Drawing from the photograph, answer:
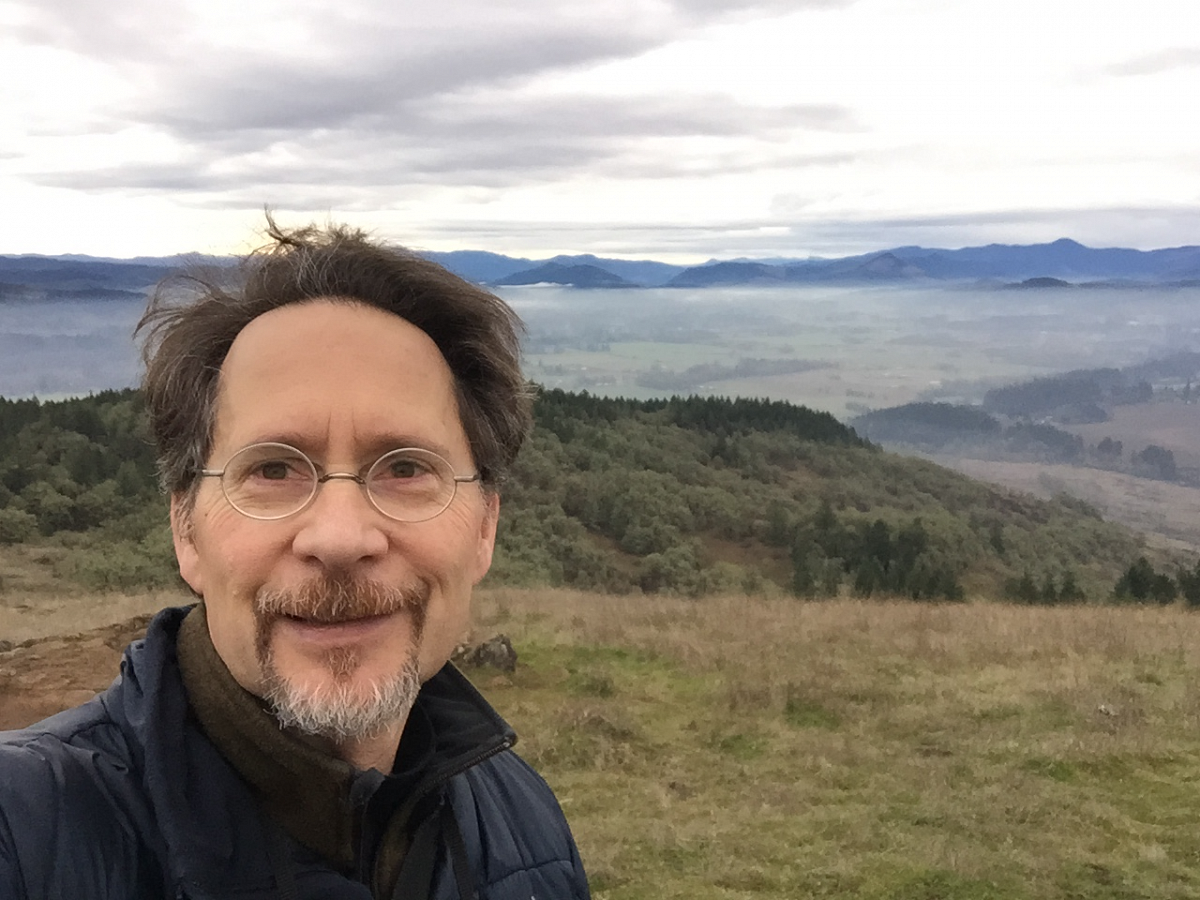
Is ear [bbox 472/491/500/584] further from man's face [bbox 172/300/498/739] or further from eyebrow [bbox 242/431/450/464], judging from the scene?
eyebrow [bbox 242/431/450/464]

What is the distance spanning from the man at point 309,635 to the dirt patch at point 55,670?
21.5 feet

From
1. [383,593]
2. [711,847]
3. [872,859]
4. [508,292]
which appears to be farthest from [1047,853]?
[383,593]

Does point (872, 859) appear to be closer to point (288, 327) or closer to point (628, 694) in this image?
point (628, 694)


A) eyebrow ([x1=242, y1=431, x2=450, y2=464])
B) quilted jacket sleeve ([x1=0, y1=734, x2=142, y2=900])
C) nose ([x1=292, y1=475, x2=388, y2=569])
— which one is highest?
eyebrow ([x1=242, y1=431, x2=450, y2=464])

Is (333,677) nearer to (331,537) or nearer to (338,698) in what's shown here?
(338,698)

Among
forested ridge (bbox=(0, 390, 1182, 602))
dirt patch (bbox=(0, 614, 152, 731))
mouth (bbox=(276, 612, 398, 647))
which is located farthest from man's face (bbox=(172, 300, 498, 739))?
dirt patch (bbox=(0, 614, 152, 731))

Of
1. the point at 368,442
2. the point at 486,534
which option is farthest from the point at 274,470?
the point at 486,534

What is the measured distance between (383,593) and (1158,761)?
317 inches

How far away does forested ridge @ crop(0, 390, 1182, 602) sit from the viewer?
2728 centimetres

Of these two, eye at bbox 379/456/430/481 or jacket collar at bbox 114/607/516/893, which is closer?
jacket collar at bbox 114/607/516/893

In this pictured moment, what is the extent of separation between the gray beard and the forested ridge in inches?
25.3

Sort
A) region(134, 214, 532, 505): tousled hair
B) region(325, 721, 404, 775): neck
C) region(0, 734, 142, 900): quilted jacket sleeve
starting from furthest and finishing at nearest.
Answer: region(134, 214, 532, 505): tousled hair
region(325, 721, 404, 775): neck
region(0, 734, 142, 900): quilted jacket sleeve

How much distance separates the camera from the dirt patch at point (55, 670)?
25.0 feet

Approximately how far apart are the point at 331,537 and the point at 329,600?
0.13 m
